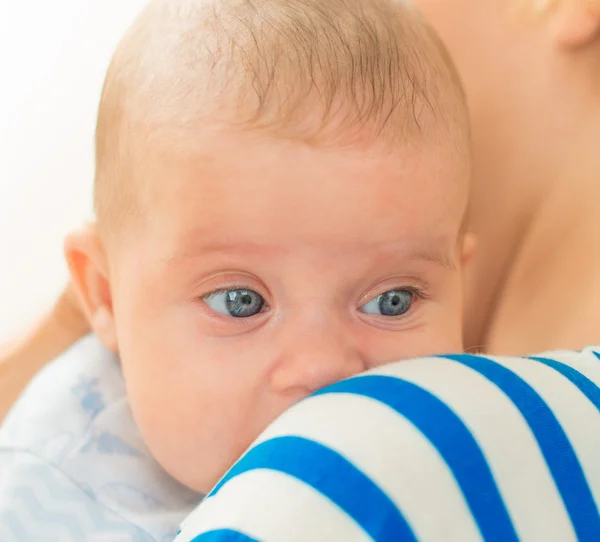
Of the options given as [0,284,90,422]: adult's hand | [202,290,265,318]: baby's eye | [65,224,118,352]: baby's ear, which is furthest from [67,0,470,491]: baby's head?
[0,284,90,422]: adult's hand

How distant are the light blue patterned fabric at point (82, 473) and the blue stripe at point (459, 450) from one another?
1.54 feet

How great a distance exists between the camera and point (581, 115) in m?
1.05

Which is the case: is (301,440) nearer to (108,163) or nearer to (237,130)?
(237,130)

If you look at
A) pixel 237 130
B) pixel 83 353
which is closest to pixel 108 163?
pixel 237 130

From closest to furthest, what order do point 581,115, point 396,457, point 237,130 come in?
point 396,457
point 237,130
point 581,115

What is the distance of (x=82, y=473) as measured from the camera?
36.9 inches

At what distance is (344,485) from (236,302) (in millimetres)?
327

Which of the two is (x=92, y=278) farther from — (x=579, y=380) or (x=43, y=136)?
(x=43, y=136)

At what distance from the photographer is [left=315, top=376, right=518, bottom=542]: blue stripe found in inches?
20.3

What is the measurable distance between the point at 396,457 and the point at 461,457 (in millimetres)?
47

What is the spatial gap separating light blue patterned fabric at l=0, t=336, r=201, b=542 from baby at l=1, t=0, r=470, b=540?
0.40ft

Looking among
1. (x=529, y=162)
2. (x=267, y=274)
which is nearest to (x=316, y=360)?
(x=267, y=274)

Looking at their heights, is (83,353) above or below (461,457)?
above

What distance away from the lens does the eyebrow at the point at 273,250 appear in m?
0.74
